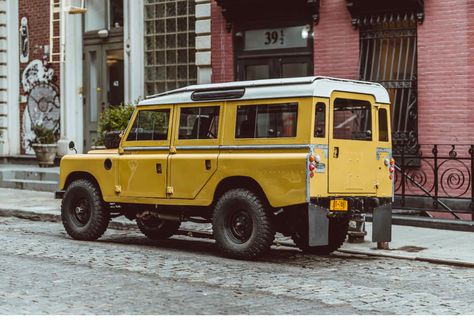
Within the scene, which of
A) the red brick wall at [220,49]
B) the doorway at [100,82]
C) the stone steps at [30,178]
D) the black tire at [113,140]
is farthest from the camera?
the doorway at [100,82]

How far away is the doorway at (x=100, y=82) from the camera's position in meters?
21.3

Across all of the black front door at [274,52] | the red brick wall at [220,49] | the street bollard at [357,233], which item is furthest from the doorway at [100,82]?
the street bollard at [357,233]

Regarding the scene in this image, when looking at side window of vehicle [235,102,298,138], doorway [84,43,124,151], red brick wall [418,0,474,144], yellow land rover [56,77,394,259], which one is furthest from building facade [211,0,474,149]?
side window of vehicle [235,102,298,138]

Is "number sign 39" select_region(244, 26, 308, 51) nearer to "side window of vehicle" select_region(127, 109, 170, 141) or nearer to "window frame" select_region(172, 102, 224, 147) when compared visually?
"side window of vehicle" select_region(127, 109, 170, 141)

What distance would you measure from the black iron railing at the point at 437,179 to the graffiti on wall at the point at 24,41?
11257mm

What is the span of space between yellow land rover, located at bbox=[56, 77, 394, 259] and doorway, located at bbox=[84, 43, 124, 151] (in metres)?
9.27

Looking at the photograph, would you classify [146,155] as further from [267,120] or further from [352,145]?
[352,145]

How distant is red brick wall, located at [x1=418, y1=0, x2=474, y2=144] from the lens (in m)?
14.9

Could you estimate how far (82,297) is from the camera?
314 inches

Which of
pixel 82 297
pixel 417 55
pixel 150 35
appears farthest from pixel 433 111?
pixel 82 297

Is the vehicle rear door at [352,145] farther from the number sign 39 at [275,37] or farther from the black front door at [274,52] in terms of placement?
the number sign 39 at [275,37]

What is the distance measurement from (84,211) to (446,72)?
673 centimetres
